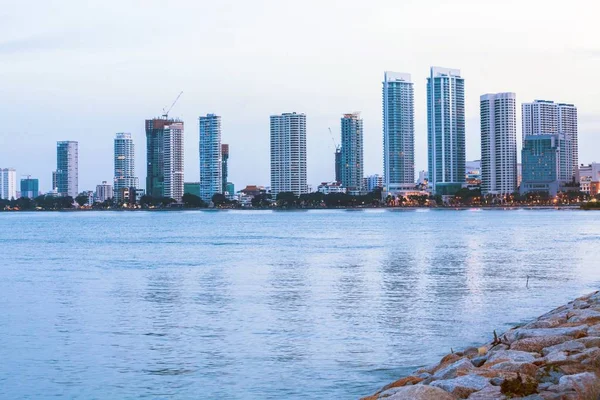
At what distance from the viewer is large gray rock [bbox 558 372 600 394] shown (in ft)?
26.3

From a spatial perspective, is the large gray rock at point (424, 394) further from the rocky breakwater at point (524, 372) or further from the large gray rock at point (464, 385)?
the large gray rock at point (464, 385)

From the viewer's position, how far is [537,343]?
11414mm

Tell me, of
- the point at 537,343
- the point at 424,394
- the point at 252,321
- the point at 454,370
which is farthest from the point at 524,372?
the point at 252,321

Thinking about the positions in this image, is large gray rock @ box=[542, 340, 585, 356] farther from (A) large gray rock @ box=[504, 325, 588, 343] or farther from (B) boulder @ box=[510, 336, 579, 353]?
(A) large gray rock @ box=[504, 325, 588, 343]

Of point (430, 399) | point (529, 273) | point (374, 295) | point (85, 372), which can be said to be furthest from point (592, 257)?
point (430, 399)

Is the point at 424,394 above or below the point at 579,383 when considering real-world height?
below

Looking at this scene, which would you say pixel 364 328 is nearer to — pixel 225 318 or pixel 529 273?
pixel 225 318

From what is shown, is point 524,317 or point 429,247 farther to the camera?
point 429,247

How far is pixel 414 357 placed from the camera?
51.3ft

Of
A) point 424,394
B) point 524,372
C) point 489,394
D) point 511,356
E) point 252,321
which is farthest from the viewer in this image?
point 252,321

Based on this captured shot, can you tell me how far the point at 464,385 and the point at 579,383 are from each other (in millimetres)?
1239

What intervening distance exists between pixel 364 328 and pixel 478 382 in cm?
1013

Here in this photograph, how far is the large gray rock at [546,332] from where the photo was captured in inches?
468

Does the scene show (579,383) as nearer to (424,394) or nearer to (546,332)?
(424,394)
